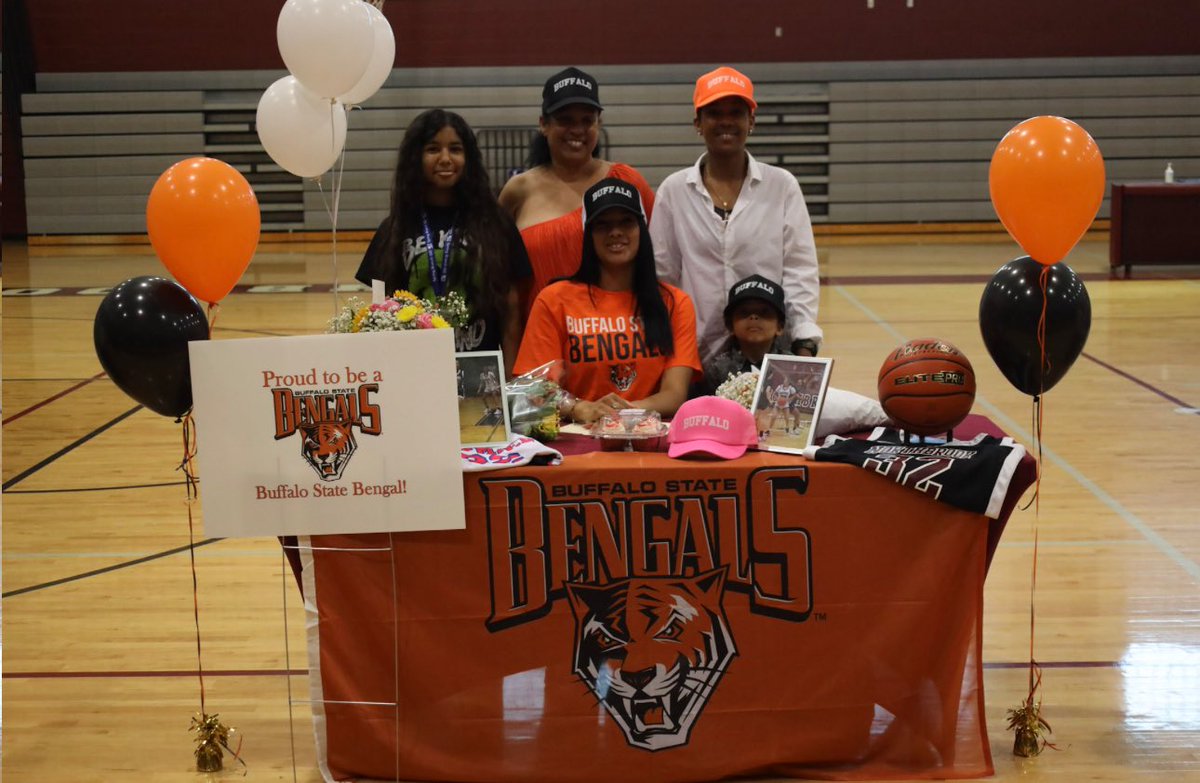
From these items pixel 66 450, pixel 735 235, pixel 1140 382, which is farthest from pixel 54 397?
pixel 1140 382

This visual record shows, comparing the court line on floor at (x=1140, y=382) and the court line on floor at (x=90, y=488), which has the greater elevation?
the court line on floor at (x=1140, y=382)

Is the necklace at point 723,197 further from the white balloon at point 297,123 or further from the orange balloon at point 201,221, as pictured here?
the orange balloon at point 201,221

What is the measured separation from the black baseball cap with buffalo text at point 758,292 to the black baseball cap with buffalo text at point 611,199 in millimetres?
410

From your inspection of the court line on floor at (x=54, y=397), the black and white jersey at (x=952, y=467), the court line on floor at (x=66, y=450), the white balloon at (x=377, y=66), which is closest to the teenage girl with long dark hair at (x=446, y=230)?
the white balloon at (x=377, y=66)

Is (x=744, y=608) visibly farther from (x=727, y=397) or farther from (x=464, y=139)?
(x=464, y=139)

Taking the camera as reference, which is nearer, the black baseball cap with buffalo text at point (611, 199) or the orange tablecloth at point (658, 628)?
the orange tablecloth at point (658, 628)

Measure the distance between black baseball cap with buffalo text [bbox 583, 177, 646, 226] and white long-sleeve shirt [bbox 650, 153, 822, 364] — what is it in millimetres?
533

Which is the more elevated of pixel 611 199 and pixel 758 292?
pixel 611 199

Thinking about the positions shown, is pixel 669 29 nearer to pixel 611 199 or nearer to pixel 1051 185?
pixel 611 199

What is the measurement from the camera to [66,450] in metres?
6.45

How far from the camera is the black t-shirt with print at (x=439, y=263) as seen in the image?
12.1ft

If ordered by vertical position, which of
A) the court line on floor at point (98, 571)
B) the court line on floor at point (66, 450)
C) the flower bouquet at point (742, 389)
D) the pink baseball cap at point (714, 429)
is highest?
the flower bouquet at point (742, 389)

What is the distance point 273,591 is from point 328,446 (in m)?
1.76

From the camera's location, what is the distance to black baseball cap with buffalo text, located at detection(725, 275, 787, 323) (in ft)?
12.1
